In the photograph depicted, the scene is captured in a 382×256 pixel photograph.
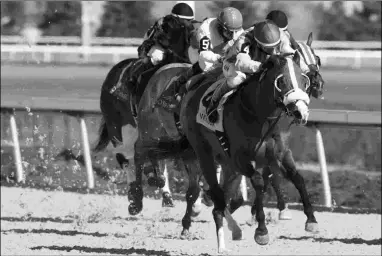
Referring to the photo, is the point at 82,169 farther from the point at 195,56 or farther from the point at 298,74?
the point at 298,74

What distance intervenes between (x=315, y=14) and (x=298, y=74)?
55.1 ft

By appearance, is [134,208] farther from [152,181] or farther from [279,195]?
[279,195]

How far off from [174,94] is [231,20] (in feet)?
3.36

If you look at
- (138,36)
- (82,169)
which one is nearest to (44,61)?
(138,36)

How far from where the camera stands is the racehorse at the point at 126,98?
30.6 ft

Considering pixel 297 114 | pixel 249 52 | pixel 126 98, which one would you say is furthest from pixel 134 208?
pixel 297 114

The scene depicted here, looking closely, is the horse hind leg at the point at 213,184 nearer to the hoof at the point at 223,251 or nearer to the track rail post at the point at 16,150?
the hoof at the point at 223,251

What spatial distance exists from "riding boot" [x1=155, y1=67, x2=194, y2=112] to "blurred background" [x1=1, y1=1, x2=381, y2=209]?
28.3 inches

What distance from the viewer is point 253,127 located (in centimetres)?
721

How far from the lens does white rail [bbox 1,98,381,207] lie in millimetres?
10648

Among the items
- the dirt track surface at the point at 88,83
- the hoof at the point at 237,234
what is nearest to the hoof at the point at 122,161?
the hoof at the point at 237,234

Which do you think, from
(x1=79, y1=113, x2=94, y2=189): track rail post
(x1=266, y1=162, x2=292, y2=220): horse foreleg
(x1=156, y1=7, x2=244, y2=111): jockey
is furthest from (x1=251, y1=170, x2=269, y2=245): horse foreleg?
(x1=79, y1=113, x2=94, y2=189): track rail post

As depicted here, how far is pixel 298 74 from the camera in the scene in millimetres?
6738

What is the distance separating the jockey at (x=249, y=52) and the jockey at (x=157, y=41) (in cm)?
170
